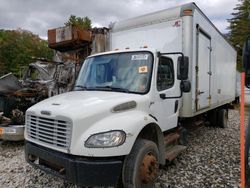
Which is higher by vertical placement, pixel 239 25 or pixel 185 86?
pixel 239 25

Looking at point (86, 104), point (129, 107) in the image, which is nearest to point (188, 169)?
point (129, 107)

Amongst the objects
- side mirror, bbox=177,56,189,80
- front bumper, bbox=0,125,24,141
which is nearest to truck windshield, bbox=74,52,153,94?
side mirror, bbox=177,56,189,80

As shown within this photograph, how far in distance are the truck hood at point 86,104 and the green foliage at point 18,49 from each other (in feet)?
132

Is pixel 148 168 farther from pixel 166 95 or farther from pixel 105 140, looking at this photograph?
pixel 166 95

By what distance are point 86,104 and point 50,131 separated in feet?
2.02

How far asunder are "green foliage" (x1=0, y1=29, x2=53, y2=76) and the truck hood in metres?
40.3

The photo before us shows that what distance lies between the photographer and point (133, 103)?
3.87 metres

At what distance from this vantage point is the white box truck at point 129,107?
326 centimetres

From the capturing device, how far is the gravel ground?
453cm

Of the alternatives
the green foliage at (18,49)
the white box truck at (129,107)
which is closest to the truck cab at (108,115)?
the white box truck at (129,107)

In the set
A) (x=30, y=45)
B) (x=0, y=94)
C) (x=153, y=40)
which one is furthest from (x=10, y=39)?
(x=153, y=40)

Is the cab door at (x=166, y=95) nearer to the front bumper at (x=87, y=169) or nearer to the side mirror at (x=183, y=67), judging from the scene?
the side mirror at (x=183, y=67)

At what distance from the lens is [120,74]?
14.4ft

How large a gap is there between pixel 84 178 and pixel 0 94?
5316 millimetres
